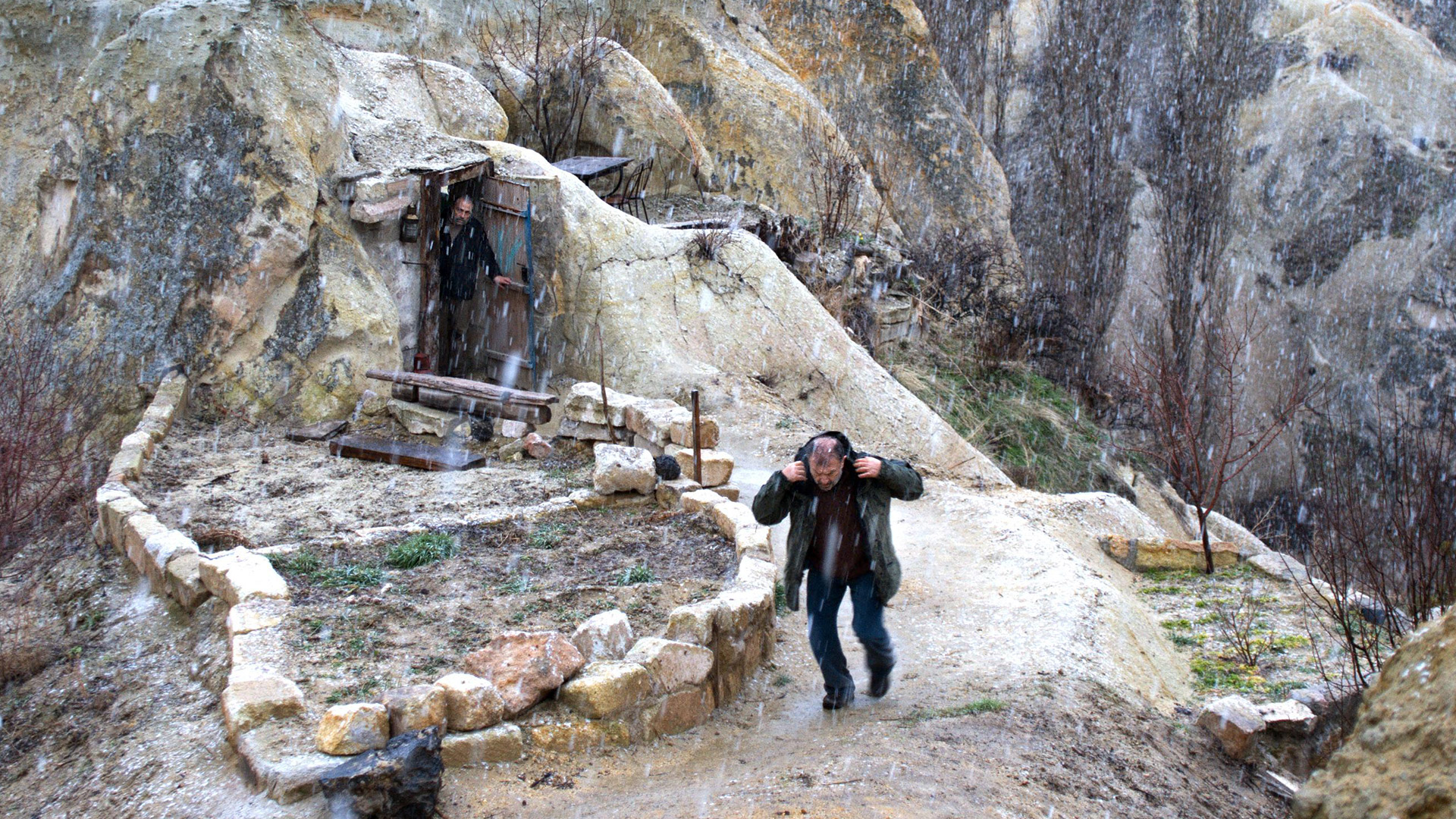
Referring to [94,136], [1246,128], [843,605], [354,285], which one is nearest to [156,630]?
[843,605]

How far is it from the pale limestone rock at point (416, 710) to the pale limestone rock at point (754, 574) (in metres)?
1.92

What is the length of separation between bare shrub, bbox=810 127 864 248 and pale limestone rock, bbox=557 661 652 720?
12.3m

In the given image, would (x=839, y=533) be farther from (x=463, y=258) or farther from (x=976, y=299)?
(x=976, y=299)

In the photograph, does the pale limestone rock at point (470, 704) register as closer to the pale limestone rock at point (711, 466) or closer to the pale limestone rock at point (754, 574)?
the pale limestone rock at point (754, 574)

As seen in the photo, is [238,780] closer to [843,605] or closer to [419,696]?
[419,696]

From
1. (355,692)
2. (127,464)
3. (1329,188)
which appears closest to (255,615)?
(355,692)

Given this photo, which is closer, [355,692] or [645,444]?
[355,692]

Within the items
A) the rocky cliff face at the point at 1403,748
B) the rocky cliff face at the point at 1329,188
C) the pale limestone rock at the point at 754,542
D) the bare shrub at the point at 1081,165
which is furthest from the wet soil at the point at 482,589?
the rocky cliff face at the point at 1329,188

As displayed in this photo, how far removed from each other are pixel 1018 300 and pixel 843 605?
11.5 m

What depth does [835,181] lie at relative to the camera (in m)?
17.0

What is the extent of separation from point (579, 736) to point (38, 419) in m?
4.49

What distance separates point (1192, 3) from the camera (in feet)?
87.9

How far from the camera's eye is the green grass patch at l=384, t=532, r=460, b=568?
5.82m

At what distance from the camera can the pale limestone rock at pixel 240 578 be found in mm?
4891
